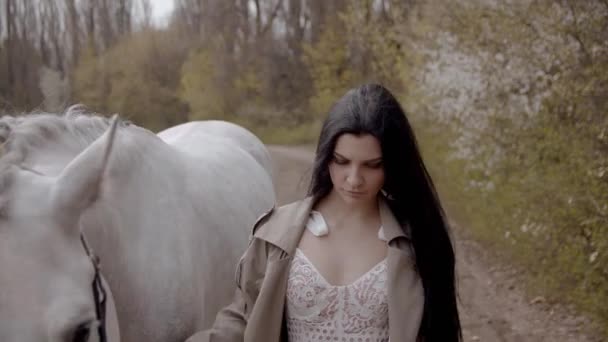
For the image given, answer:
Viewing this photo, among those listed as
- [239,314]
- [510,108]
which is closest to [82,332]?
[239,314]

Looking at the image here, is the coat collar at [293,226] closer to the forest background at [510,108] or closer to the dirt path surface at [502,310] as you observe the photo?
the forest background at [510,108]

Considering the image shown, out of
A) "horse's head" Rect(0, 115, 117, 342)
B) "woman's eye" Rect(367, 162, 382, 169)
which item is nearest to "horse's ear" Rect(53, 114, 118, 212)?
"horse's head" Rect(0, 115, 117, 342)

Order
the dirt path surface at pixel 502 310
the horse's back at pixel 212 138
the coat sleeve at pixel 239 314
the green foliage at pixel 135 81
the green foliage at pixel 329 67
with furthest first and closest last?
the green foliage at pixel 135 81, the green foliage at pixel 329 67, the dirt path surface at pixel 502 310, the horse's back at pixel 212 138, the coat sleeve at pixel 239 314

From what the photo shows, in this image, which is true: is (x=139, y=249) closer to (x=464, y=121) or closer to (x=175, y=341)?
(x=175, y=341)

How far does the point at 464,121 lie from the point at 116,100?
17463mm

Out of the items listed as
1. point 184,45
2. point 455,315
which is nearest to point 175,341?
point 455,315

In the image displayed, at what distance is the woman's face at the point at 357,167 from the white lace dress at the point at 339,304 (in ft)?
0.69

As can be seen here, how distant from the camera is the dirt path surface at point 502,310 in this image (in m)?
4.42

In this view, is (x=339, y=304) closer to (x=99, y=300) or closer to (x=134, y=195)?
(x=99, y=300)

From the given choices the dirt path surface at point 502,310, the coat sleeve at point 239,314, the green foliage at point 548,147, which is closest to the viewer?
the coat sleeve at point 239,314

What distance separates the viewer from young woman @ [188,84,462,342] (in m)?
1.60

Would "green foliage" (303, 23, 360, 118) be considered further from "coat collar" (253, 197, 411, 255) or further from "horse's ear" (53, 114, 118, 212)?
"horse's ear" (53, 114, 118, 212)

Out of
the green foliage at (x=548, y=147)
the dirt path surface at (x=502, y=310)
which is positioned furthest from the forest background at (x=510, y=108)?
the dirt path surface at (x=502, y=310)

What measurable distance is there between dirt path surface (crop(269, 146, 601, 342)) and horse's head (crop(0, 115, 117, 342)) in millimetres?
3578
